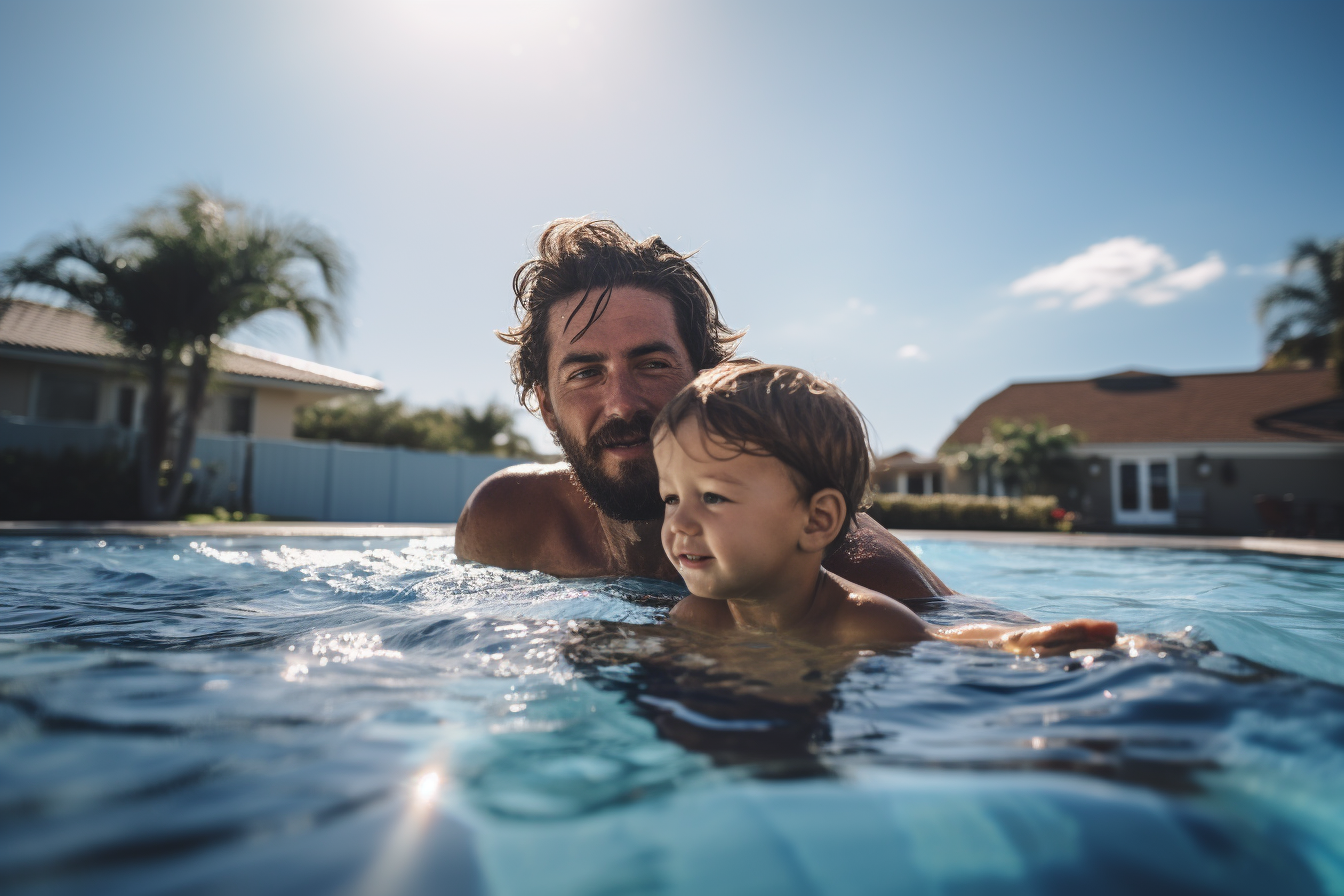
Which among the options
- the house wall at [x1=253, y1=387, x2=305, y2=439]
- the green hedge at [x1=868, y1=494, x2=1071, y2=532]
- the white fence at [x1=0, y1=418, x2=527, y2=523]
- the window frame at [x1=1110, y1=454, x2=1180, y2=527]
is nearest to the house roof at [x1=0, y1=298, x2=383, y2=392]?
the house wall at [x1=253, y1=387, x2=305, y2=439]

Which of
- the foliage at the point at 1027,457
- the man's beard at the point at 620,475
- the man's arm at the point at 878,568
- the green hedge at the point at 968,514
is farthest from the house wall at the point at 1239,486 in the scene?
the man's beard at the point at 620,475

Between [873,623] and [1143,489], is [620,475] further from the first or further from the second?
[1143,489]

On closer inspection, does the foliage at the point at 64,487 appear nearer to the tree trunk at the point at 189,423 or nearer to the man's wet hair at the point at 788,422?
the tree trunk at the point at 189,423

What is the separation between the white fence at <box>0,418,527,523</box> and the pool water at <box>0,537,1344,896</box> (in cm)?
1424

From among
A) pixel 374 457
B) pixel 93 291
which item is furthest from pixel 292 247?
pixel 374 457

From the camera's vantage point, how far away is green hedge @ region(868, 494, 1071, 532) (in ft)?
51.7

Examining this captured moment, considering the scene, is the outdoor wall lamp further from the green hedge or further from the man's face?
the man's face

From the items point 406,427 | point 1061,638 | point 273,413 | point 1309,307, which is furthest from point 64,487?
point 1309,307

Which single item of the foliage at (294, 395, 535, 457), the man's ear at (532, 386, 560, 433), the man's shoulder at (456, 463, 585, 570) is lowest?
the man's shoulder at (456, 463, 585, 570)

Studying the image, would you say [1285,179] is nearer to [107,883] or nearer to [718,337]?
[718,337]

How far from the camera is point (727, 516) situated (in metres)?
2.01

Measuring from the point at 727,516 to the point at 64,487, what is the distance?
14437mm

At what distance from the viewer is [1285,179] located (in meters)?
18.9

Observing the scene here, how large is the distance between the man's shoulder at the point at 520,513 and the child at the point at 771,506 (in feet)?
6.25
